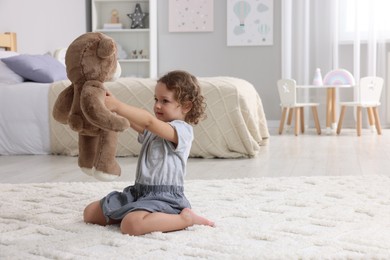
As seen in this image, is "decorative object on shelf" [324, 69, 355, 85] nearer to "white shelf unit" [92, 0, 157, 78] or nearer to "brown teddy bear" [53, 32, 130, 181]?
"white shelf unit" [92, 0, 157, 78]

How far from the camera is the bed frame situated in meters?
4.60

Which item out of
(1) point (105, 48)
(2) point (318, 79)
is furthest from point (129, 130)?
(2) point (318, 79)

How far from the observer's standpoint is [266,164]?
11.0ft

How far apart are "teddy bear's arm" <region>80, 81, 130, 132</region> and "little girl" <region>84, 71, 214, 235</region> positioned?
0.15 m

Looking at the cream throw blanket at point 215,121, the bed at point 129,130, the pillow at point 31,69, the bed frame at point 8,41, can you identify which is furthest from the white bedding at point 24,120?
the bed frame at point 8,41

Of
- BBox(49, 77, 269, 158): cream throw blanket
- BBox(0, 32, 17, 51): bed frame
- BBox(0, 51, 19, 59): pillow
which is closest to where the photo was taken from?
BBox(49, 77, 269, 158): cream throw blanket

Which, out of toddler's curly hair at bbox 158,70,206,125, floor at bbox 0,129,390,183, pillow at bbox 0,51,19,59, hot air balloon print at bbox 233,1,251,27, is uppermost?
hot air balloon print at bbox 233,1,251,27

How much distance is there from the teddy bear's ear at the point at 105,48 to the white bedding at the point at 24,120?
2.22 meters

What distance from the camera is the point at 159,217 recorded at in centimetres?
168

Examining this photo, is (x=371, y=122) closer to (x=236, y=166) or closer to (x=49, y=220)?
(x=236, y=166)

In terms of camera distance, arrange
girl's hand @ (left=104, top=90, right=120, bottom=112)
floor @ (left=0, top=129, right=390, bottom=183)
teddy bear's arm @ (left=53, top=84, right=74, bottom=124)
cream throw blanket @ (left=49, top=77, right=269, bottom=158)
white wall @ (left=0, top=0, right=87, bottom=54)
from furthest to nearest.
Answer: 1. white wall @ (left=0, top=0, right=87, bottom=54)
2. cream throw blanket @ (left=49, top=77, right=269, bottom=158)
3. floor @ (left=0, top=129, right=390, bottom=183)
4. teddy bear's arm @ (left=53, top=84, right=74, bottom=124)
5. girl's hand @ (left=104, top=90, right=120, bottom=112)

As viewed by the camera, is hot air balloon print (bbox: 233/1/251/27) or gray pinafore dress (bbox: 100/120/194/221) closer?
gray pinafore dress (bbox: 100/120/194/221)

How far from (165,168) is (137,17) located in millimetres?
4796

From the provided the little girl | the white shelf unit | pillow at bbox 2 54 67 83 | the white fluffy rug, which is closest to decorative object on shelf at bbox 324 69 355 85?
the white shelf unit
